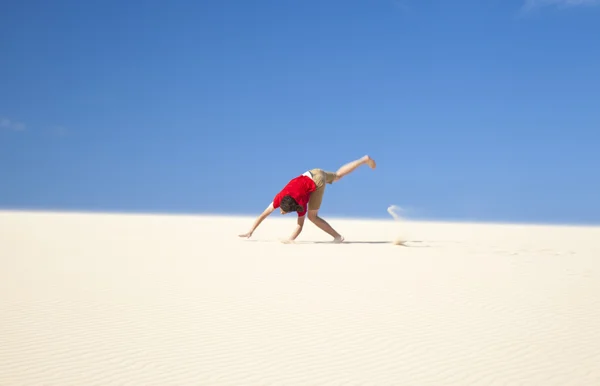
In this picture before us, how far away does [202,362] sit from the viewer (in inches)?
149

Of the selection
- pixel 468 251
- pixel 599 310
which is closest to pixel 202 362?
pixel 599 310

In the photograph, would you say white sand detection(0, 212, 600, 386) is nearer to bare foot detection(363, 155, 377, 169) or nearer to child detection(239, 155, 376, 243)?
child detection(239, 155, 376, 243)

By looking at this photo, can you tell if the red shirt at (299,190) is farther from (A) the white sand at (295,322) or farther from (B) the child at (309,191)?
→ (A) the white sand at (295,322)

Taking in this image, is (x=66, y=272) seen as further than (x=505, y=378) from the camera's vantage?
Yes

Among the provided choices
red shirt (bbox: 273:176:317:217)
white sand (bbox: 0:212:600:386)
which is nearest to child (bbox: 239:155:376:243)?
red shirt (bbox: 273:176:317:217)

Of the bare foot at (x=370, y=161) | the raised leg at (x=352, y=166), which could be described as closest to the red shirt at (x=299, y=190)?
the raised leg at (x=352, y=166)

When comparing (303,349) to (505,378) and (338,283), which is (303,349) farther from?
(338,283)

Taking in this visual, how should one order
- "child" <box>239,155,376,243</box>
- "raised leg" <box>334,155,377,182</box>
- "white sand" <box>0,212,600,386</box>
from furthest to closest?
"raised leg" <box>334,155,377,182</box>
"child" <box>239,155,376,243</box>
"white sand" <box>0,212,600,386</box>

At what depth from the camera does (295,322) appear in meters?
4.89

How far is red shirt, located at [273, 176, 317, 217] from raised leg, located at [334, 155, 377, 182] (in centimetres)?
68

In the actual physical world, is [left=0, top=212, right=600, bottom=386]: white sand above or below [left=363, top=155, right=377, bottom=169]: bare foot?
below

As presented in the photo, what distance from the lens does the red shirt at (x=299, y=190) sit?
10658 mm

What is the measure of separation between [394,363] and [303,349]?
69 centimetres

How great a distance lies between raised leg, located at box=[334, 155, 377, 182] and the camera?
11.1m
